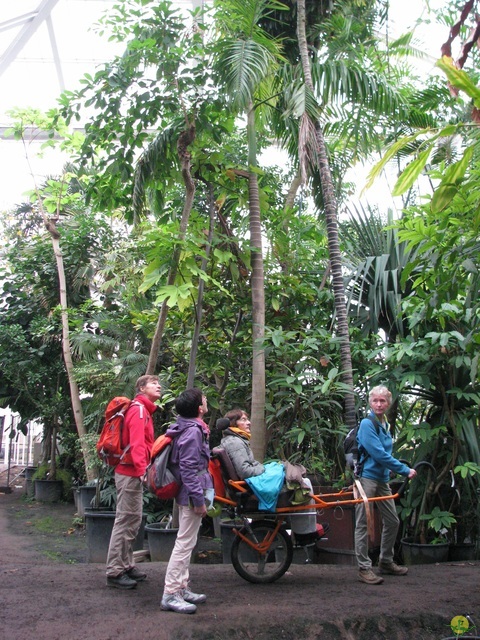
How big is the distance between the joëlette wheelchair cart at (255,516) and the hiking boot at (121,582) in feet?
2.77

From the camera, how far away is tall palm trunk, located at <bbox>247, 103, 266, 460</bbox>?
264 inches

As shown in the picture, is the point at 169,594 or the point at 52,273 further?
the point at 52,273

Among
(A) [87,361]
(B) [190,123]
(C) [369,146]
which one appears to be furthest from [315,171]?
(A) [87,361]

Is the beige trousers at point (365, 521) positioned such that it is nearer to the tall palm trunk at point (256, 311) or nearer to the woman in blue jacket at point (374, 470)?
the woman in blue jacket at point (374, 470)

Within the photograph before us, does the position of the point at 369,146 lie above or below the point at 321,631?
above

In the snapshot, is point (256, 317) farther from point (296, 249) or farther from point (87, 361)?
point (87, 361)

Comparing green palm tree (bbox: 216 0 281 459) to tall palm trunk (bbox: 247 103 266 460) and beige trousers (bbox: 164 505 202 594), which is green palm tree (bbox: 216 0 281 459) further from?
beige trousers (bbox: 164 505 202 594)

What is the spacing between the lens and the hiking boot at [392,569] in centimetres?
567

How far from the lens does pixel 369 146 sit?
8.82 metres

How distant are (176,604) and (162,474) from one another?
85 cm

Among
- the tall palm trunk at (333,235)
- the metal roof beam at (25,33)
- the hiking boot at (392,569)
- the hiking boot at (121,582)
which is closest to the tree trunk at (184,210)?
the tall palm trunk at (333,235)

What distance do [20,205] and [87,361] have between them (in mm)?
8069

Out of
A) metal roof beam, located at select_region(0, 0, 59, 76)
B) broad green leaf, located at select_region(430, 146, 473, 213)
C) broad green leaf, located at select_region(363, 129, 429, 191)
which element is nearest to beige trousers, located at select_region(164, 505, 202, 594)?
broad green leaf, located at select_region(363, 129, 429, 191)

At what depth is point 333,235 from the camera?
7125 mm
